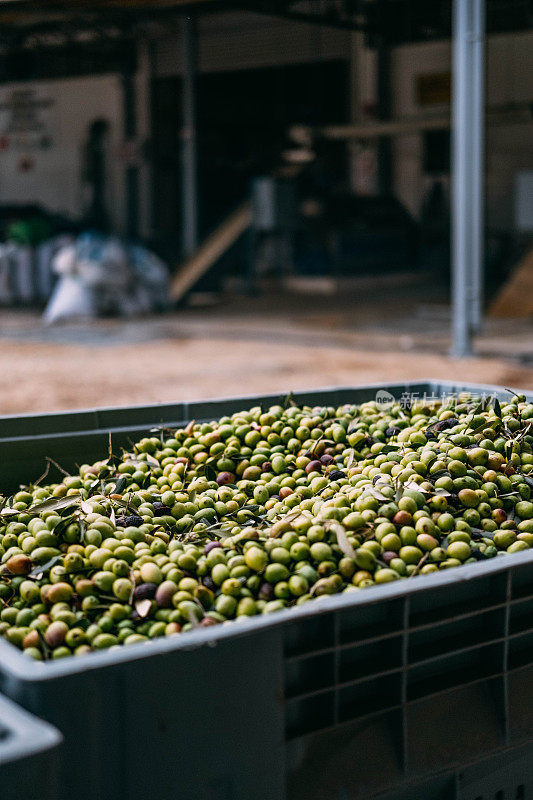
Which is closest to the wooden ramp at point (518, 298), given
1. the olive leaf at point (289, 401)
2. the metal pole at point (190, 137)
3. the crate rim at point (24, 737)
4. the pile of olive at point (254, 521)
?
the metal pole at point (190, 137)

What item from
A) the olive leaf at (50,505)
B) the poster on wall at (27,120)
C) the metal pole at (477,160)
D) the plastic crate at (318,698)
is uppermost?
the poster on wall at (27,120)

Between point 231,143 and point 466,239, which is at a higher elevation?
point 231,143

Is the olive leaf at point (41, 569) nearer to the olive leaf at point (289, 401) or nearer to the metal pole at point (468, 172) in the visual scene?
the olive leaf at point (289, 401)

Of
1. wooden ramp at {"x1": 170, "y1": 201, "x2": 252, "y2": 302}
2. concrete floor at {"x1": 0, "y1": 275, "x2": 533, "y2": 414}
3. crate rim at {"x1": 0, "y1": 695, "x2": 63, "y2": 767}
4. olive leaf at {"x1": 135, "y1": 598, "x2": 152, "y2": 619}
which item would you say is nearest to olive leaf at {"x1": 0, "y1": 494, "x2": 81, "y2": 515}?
olive leaf at {"x1": 135, "y1": 598, "x2": 152, "y2": 619}

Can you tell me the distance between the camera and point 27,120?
19.5m

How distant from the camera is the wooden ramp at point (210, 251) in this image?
13578mm

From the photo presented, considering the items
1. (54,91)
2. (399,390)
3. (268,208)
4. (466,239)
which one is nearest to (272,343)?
(466,239)

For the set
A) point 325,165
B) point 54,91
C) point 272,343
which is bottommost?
point 272,343

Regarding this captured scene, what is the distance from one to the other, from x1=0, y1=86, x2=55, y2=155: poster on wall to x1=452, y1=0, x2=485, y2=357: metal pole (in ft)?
42.3

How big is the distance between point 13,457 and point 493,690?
58.8 inches

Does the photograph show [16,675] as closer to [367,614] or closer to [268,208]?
[367,614]

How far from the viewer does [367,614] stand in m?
1.48

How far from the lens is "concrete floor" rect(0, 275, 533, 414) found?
7.09m

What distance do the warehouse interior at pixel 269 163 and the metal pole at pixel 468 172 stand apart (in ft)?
3.00
